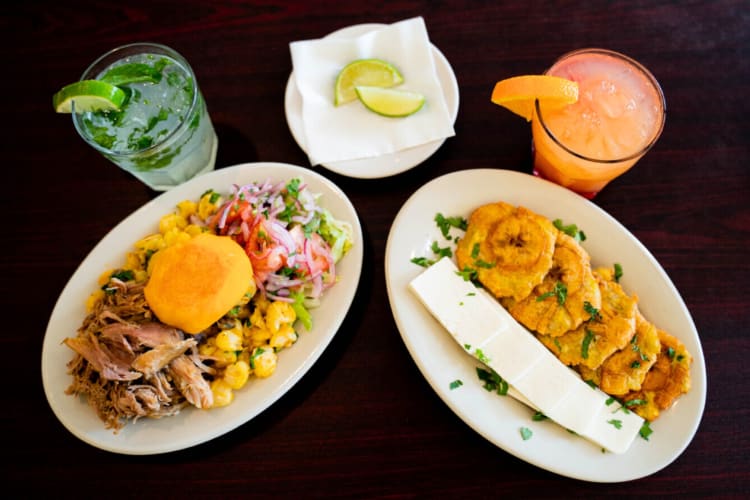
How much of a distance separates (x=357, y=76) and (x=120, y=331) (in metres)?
1.50

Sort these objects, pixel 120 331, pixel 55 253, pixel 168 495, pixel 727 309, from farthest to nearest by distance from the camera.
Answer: pixel 55 253 → pixel 727 309 → pixel 168 495 → pixel 120 331

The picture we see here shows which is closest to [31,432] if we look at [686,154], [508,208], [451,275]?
[451,275]

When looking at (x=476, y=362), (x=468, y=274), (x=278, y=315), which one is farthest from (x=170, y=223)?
(x=476, y=362)

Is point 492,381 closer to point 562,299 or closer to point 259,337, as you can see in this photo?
point 562,299

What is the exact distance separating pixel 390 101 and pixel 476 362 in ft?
4.00

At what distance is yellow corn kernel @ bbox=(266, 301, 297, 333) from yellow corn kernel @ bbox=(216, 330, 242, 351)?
126mm

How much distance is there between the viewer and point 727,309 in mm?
2246

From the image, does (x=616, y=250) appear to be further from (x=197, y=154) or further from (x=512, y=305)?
(x=197, y=154)

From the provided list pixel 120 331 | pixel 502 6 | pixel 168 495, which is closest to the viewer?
pixel 120 331

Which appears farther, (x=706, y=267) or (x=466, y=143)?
(x=466, y=143)

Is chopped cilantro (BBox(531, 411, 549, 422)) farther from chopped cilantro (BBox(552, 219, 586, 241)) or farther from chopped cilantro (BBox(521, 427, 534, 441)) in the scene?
chopped cilantro (BBox(552, 219, 586, 241))

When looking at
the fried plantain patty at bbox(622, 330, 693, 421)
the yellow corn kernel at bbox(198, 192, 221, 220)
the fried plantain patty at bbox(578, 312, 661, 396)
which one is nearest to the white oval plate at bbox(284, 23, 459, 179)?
the yellow corn kernel at bbox(198, 192, 221, 220)

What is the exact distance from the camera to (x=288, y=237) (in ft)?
6.86

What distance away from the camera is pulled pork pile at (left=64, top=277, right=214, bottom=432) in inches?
73.7
